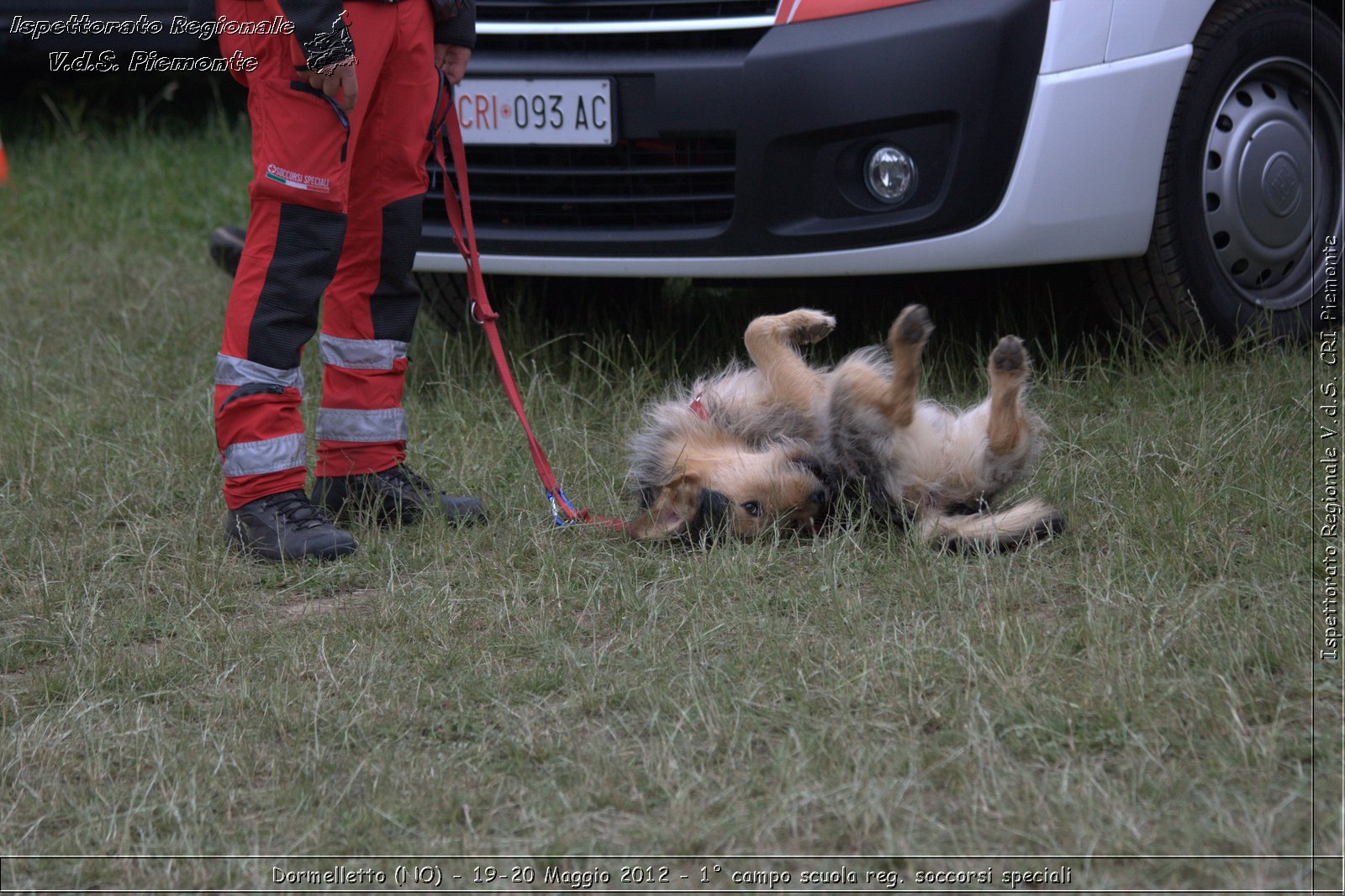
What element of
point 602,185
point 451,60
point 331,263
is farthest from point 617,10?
point 331,263

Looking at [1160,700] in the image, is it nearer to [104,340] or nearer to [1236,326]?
[1236,326]

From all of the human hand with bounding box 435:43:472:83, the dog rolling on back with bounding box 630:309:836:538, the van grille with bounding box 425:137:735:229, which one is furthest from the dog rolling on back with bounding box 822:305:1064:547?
the human hand with bounding box 435:43:472:83

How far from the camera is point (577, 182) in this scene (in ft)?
12.8

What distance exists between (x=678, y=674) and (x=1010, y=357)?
110 centimetres

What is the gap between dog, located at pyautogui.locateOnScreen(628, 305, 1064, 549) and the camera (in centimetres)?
295

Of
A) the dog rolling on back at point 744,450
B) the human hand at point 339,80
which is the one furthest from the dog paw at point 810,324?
the human hand at point 339,80

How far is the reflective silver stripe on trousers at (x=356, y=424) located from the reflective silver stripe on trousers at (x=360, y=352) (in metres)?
0.12

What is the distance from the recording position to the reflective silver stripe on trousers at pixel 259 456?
312cm

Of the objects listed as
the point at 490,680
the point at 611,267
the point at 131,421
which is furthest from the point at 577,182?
the point at 490,680

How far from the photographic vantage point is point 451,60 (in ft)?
10.9

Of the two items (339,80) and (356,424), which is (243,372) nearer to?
(356,424)

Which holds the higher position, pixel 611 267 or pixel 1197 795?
pixel 611 267

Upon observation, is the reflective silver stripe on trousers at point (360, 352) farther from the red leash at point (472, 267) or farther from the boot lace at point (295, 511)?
the boot lace at point (295, 511)

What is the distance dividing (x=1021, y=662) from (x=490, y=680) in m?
0.95
